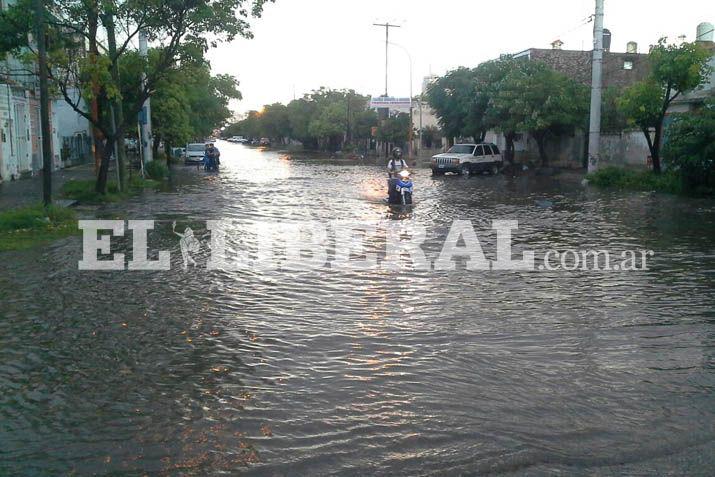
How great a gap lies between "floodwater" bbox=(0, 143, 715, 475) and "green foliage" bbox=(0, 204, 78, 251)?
1.79 meters

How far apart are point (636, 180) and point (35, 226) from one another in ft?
77.4

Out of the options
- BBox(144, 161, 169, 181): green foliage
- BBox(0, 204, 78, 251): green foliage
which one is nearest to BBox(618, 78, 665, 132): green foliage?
BBox(144, 161, 169, 181): green foliage

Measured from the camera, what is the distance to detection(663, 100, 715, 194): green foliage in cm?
2525

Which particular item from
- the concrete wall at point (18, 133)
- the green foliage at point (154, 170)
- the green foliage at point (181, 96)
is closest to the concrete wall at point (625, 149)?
the green foliage at point (181, 96)

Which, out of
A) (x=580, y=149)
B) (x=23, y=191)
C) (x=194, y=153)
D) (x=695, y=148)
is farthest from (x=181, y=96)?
(x=695, y=148)

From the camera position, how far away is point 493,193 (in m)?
28.3

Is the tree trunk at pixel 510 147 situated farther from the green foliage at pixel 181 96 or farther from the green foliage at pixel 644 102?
the green foliage at pixel 181 96

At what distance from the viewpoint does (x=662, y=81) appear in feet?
93.3

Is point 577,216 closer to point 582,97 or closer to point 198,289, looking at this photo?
point 198,289

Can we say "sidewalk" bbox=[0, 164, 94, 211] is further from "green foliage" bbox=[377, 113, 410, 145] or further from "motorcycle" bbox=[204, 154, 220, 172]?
"green foliage" bbox=[377, 113, 410, 145]

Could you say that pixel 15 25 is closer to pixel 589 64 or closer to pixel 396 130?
pixel 589 64

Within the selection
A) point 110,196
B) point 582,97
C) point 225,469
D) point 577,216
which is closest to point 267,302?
point 225,469

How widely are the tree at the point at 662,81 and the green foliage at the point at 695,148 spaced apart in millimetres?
1591

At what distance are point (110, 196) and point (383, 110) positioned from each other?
2396 inches
